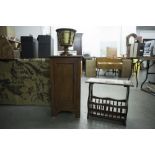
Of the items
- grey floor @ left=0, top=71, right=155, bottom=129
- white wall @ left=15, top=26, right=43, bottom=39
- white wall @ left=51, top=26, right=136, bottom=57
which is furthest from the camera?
white wall @ left=51, top=26, right=136, bottom=57

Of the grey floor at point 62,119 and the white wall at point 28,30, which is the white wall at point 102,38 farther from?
the grey floor at point 62,119

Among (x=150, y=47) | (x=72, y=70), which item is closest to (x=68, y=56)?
(x=72, y=70)

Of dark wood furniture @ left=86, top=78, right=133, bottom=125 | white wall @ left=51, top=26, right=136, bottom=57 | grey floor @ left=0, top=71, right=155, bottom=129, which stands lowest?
grey floor @ left=0, top=71, right=155, bottom=129

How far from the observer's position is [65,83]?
1.94 m

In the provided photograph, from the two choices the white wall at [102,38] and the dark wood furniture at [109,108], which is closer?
the dark wood furniture at [109,108]

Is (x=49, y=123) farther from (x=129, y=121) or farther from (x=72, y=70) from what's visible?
(x=129, y=121)

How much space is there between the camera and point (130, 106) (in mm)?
2438

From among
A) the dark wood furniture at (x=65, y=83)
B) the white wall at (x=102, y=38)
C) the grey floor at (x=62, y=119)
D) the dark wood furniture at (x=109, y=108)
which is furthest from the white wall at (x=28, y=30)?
the dark wood furniture at (x=109, y=108)

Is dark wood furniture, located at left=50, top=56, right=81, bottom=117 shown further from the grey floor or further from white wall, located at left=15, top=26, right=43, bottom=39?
white wall, located at left=15, top=26, right=43, bottom=39

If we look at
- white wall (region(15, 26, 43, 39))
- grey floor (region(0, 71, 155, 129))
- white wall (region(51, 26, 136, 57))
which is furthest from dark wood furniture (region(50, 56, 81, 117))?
white wall (region(51, 26, 136, 57))

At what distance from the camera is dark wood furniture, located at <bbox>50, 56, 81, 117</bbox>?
187 cm

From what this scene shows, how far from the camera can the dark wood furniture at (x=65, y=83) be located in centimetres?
187

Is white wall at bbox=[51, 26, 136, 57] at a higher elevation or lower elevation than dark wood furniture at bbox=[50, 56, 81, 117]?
higher
